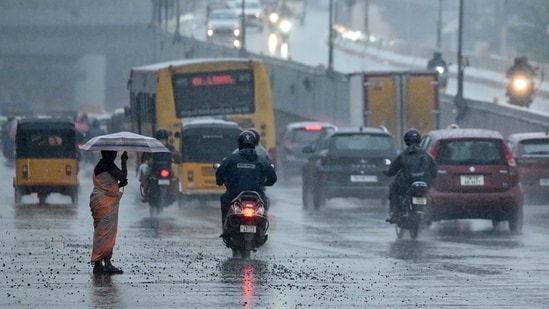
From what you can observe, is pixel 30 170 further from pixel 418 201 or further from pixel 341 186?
pixel 418 201

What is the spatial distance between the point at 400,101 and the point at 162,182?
36.5 ft

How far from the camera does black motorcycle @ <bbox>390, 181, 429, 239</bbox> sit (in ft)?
79.5

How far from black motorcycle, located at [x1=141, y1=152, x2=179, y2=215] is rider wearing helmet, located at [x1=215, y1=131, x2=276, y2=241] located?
33.2 ft

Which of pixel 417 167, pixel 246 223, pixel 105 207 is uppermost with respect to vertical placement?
pixel 105 207

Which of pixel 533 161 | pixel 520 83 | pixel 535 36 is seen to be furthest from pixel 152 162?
pixel 535 36

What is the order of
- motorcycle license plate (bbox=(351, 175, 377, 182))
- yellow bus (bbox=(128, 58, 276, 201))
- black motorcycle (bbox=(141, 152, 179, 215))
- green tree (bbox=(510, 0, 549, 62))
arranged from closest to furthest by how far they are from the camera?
black motorcycle (bbox=(141, 152, 179, 215)) → motorcycle license plate (bbox=(351, 175, 377, 182)) → yellow bus (bbox=(128, 58, 276, 201)) → green tree (bbox=(510, 0, 549, 62))

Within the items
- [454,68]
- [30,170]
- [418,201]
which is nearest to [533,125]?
[30,170]

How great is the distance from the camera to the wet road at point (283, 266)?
15508mm

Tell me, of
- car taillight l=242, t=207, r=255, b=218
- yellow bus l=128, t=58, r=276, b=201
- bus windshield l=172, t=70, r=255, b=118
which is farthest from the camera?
bus windshield l=172, t=70, r=255, b=118

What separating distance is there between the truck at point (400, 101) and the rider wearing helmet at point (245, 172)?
20.3 meters

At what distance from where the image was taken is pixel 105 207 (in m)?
18.4

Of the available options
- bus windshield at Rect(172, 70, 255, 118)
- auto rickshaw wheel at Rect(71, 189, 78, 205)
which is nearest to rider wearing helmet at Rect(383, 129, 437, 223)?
auto rickshaw wheel at Rect(71, 189, 78, 205)

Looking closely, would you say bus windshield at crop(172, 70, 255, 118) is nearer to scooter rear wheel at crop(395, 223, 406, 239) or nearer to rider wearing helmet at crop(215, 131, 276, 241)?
scooter rear wheel at crop(395, 223, 406, 239)

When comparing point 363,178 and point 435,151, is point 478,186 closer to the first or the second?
point 435,151
